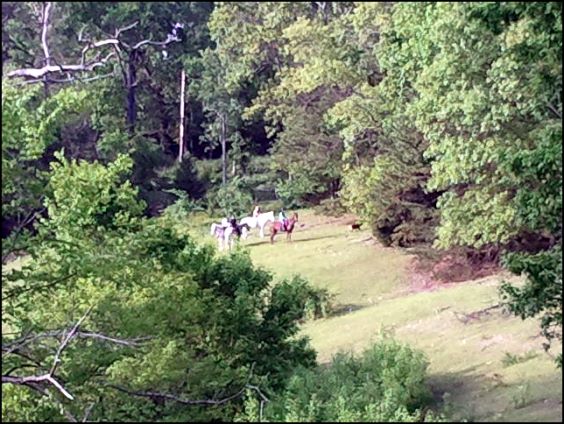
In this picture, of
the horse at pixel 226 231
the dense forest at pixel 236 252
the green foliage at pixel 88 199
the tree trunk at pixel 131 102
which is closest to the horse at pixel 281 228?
the horse at pixel 226 231

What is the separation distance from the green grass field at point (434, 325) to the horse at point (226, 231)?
0.38 metres

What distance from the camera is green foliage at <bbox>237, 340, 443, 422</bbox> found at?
221 inches

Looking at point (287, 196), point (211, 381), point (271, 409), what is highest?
point (271, 409)

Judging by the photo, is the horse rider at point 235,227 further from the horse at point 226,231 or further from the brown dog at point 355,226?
the brown dog at point 355,226

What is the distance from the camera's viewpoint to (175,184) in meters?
25.5

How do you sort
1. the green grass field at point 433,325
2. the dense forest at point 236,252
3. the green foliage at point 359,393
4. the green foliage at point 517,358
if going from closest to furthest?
1. the green foliage at point 359,393
2. the dense forest at point 236,252
3. the green grass field at point 433,325
4. the green foliage at point 517,358

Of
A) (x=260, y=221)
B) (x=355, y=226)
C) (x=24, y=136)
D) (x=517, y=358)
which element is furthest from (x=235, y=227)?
(x=24, y=136)

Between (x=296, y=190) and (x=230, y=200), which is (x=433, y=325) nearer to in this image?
(x=296, y=190)

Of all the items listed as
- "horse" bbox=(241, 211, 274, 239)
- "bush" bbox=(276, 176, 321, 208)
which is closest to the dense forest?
"horse" bbox=(241, 211, 274, 239)

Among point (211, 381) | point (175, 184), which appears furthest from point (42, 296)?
point (175, 184)

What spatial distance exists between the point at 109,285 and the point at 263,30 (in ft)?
27.9

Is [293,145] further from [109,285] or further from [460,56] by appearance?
[109,285]

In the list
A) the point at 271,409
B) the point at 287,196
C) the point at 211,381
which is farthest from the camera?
the point at 287,196

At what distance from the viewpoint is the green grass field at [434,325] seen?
7.45 m
